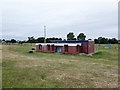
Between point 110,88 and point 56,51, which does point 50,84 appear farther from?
point 56,51

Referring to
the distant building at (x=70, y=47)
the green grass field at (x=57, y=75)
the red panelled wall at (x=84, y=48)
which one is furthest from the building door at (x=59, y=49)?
the green grass field at (x=57, y=75)

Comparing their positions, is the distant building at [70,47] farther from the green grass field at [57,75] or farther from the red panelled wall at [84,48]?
the green grass field at [57,75]

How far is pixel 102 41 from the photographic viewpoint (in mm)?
79625

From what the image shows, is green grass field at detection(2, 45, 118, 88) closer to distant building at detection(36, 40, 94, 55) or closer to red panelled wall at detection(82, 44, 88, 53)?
distant building at detection(36, 40, 94, 55)

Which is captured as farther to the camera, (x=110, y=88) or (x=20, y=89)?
(x=110, y=88)

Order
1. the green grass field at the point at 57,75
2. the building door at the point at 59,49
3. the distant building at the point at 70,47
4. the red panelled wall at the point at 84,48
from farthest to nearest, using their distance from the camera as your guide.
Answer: the building door at the point at 59,49 → the red panelled wall at the point at 84,48 → the distant building at the point at 70,47 → the green grass field at the point at 57,75

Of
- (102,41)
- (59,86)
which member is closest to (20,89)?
(59,86)

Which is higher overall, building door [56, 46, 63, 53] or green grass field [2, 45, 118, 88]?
building door [56, 46, 63, 53]

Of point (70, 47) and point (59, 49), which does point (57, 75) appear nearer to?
point (70, 47)

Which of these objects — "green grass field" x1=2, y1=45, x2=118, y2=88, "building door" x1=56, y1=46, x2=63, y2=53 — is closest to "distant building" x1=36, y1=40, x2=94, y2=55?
"building door" x1=56, y1=46, x2=63, y2=53

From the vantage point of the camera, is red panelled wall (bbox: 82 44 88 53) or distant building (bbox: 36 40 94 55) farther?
red panelled wall (bbox: 82 44 88 53)

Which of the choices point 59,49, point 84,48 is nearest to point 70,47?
point 59,49

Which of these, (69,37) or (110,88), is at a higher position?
(69,37)

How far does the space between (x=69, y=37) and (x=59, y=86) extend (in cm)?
7940
